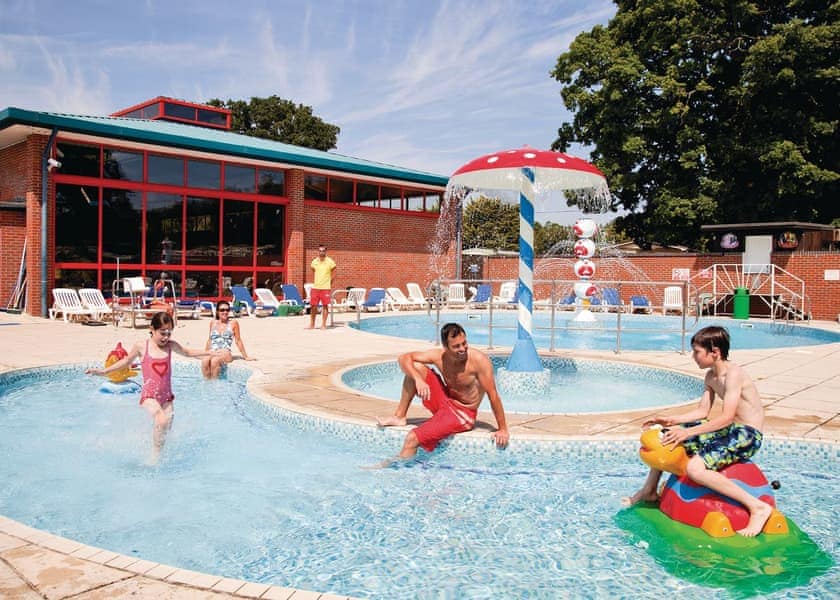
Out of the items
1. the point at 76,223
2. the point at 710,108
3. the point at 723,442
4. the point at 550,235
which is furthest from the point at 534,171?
the point at 550,235

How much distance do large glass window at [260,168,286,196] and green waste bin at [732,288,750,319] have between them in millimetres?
13370

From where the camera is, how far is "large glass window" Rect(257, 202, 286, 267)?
1942 centimetres

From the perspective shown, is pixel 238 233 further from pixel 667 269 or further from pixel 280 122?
pixel 280 122

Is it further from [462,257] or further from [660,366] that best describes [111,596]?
[462,257]

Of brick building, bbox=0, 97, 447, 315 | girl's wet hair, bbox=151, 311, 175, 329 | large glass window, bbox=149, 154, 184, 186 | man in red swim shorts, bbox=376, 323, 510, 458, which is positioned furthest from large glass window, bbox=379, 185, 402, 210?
man in red swim shorts, bbox=376, 323, 510, 458

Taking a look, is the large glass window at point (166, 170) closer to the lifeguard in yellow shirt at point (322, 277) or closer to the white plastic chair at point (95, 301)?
the white plastic chair at point (95, 301)

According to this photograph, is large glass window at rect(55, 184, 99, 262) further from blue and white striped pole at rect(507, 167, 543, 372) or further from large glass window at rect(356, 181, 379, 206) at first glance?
blue and white striped pole at rect(507, 167, 543, 372)

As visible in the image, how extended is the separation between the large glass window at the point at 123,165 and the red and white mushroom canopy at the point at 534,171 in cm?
1106

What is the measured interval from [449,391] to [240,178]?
601 inches

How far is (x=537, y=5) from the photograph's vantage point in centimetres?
1855

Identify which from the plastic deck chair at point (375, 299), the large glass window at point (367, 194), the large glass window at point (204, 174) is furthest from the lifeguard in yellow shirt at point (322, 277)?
the large glass window at point (367, 194)

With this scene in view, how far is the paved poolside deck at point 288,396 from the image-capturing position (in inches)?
106

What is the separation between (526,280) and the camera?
8.09m

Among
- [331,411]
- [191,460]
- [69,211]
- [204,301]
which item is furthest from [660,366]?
[69,211]
